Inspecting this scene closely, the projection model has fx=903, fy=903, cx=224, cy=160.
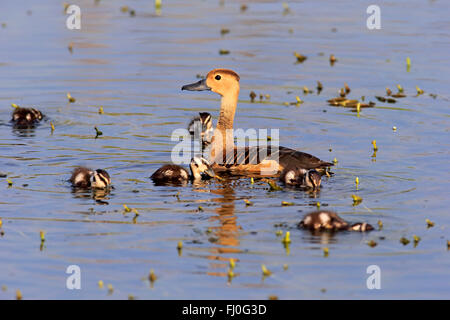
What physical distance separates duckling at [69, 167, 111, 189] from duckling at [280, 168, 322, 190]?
2.15m

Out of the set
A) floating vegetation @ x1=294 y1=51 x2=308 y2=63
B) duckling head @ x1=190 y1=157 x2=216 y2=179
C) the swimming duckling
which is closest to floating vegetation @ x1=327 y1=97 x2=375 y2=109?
floating vegetation @ x1=294 y1=51 x2=308 y2=63

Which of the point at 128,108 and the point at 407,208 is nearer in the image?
the point at 407,208

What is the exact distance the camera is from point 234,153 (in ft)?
39.5

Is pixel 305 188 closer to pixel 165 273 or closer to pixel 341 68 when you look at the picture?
pixel 165 273

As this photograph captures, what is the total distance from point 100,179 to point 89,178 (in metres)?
0.26

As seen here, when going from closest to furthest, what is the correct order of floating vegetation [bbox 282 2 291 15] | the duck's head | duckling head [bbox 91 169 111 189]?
duckling head [bbox 91 169 111 189] → the duck's head → floating vegetation [bbox 282 2 291 15]

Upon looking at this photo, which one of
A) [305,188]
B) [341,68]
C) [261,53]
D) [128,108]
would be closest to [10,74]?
[128,108]

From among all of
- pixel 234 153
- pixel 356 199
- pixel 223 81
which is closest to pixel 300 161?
pixel 234 153

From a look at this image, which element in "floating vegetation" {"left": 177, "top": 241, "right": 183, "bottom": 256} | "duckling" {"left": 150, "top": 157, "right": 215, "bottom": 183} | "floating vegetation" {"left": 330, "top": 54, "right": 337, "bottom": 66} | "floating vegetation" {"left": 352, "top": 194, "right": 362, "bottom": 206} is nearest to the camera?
"floating vegetation" {"left": 177, "top": 241, "right": 183, "bottom": 256}

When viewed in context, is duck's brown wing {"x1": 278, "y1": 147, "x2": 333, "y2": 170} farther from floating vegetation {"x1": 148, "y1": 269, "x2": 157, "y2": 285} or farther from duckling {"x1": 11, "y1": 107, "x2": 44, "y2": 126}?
duckling {"x1": 11, "y1": 107, "x2": 44, "y2": 126}

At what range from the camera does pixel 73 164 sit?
471 inches

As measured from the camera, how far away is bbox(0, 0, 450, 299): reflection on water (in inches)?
317

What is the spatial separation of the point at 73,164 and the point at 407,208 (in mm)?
4552

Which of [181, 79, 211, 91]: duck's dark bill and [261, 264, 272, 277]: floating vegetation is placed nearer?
[261, 264, 272, 277]: floating vegetation
